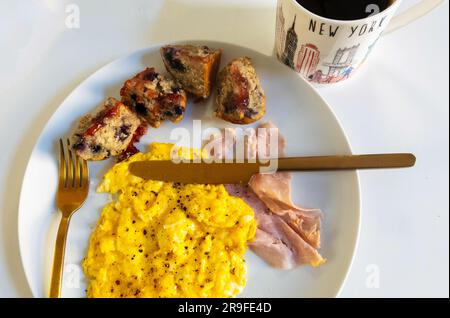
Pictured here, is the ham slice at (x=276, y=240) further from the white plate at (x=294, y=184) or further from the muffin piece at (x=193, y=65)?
the muffin piece at (x=193, y=65)

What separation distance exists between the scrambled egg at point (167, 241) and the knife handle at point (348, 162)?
0.54 ft

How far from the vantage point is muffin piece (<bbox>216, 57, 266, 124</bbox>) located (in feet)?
3.52

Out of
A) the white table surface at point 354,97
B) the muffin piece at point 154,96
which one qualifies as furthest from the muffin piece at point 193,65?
the white table surface at point 354,97

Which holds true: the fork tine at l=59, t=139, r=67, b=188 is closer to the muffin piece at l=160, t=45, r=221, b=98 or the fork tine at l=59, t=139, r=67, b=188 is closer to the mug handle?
the muffin piece at l=160, t=45, r=221, b=98

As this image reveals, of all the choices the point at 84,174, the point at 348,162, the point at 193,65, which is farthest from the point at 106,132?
the point at 348,162

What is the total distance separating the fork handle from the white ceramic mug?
2.35ft

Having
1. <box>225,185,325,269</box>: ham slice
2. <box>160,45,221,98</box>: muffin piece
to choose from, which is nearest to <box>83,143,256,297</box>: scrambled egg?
<box>225,185,325,269</box>: ham slice

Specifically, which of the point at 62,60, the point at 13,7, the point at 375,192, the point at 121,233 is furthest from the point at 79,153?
the point at 375,192

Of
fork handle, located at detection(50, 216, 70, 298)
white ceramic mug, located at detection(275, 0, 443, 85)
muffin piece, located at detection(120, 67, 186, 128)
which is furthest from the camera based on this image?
muffin piece, located at detection(120, 67, 186, 128)

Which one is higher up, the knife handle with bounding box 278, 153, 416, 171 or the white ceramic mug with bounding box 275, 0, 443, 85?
the white ceramic mug with bounding box 275, 0, 443, 85

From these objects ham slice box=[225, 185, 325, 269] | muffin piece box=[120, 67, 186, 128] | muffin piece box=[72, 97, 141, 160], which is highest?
muffin piece box=[120, 67, 186, 128]

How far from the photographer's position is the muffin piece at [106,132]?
3.47 ft
